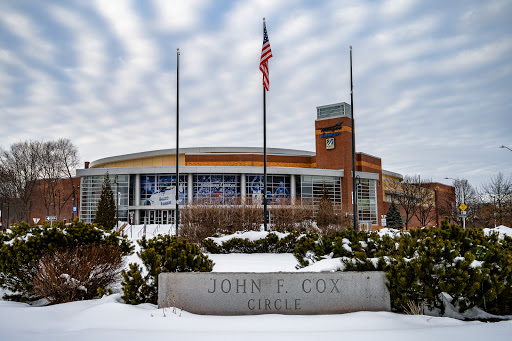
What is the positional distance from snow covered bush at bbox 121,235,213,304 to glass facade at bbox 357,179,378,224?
53.6 m

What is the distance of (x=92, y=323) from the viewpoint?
5527 millimetres

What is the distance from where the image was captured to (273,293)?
20.4 ft

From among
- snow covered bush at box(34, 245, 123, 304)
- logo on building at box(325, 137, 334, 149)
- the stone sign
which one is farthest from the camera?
logo on building at box(325, 137, 334, 149)

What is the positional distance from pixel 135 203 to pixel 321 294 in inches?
1992

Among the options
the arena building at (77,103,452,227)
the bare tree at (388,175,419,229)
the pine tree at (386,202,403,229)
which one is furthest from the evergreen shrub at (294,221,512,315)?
the bare tree at (388,175,419,229)

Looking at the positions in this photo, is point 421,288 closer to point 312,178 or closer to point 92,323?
point 92,323

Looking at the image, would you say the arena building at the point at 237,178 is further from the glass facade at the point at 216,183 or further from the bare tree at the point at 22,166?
the bare tree at the point at 22,166

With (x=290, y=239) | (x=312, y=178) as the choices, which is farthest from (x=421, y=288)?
(x=312, y=178)

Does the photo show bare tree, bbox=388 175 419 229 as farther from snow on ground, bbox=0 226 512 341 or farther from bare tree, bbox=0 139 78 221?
snow on ground, bbox=0 226 512 341

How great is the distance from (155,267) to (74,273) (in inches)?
75.7

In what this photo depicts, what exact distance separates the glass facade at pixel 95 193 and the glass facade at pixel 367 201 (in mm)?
33876

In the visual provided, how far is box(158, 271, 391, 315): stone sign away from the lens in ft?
20.2

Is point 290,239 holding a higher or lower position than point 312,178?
lower

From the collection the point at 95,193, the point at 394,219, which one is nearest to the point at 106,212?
the point at 95,193
